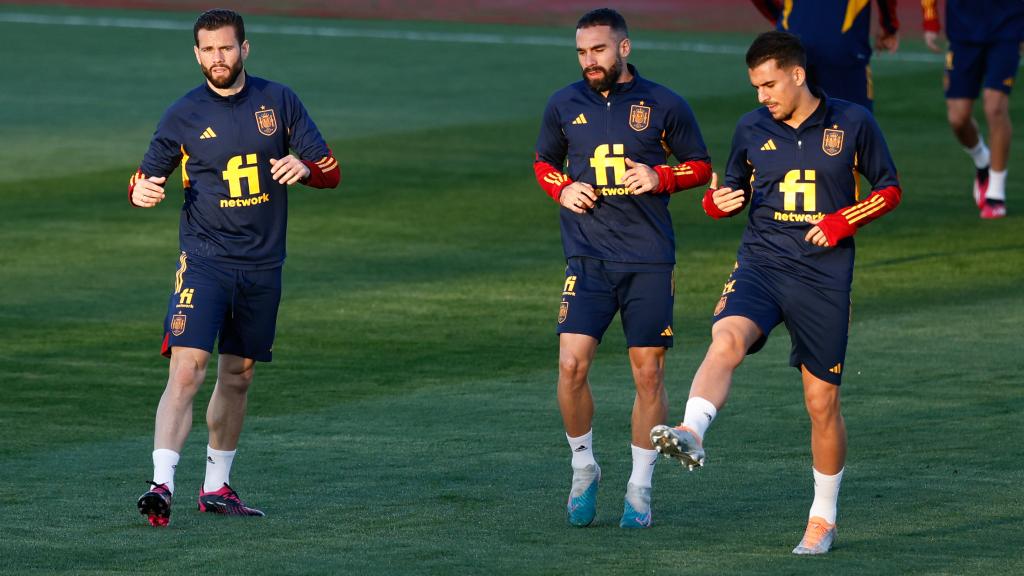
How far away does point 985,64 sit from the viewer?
16.6 meters

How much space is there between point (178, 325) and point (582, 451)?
1.73 m

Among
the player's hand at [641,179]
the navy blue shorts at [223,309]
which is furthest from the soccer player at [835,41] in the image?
the navy blue shorts at [223,309]

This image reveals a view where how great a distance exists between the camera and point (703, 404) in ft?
24.0

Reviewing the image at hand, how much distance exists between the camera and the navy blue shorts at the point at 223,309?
8359 mm

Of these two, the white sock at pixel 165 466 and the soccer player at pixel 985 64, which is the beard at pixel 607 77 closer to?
the white sock at pixel 165 466

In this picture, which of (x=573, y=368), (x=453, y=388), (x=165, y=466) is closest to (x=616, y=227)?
(x=573, y=368)

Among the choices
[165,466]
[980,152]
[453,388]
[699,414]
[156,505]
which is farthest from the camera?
[980,152]

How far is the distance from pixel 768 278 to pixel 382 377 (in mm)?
3866

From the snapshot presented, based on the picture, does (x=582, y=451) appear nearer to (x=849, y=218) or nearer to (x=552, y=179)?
(x=552, y=179)

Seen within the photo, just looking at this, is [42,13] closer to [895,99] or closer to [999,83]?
[895,99]

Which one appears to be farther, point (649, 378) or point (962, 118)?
point (962, 118)

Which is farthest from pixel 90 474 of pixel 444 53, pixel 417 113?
pixel 444 53

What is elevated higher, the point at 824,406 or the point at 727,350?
the point at 727,350

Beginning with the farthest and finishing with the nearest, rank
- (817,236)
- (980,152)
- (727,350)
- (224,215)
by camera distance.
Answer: (980,152) → (224,215) → (817,236) → (727,350)
